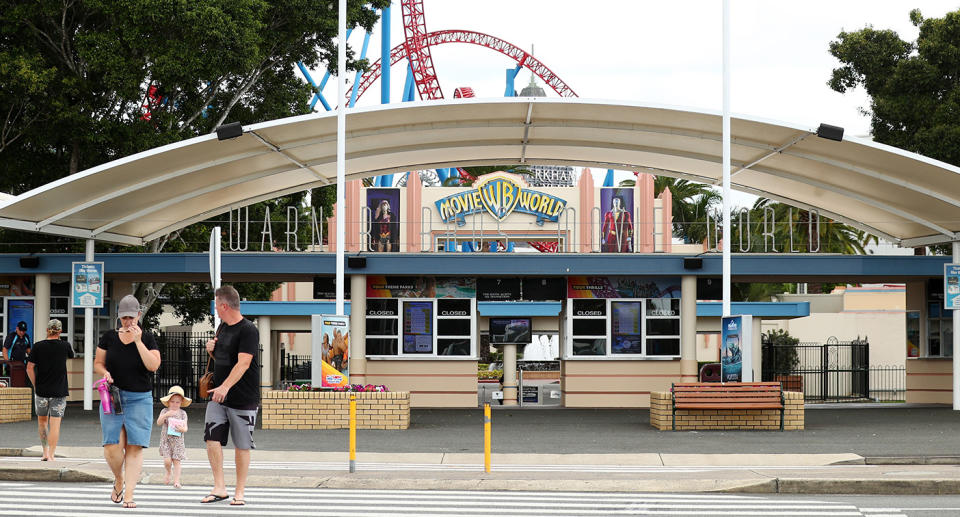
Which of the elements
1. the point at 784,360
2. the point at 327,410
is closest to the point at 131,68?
the point at 327,410

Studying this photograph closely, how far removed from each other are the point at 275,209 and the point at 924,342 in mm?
20101

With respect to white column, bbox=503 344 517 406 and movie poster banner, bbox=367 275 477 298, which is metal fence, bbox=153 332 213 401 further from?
white column, bbox=503 344 517 406

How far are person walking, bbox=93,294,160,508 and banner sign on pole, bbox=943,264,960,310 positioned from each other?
17.8 meters

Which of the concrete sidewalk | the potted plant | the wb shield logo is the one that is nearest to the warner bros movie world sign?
the wb shield logo

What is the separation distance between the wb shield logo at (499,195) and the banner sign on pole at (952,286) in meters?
22.3

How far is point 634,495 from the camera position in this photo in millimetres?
11625

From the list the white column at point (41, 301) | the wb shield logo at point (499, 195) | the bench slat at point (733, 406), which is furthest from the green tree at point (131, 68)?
the bench slat at point (733, 406)

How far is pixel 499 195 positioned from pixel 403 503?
111ft

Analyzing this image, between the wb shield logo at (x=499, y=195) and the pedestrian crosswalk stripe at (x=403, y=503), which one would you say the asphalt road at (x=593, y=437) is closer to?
the pedestrian crosswalk stripe at (x=403, y=503)

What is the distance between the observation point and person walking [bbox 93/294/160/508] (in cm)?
1008

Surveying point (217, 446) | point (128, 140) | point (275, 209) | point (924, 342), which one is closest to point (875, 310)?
point (924, 342)

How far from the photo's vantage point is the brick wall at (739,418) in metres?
18.6

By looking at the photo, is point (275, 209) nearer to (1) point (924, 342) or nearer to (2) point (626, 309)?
(2) point (626, 309)

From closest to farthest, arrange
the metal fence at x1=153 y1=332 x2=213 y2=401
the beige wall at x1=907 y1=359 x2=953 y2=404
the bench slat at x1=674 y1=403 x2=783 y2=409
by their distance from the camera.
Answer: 1. the bench slat at x1=674 y1=403 x2=783 y2=409
2. the beige wall at x1=907 y1=359 x2=953 y2=404
3. the metal fence at x1=153 y1=332 x2=213 y2=401
